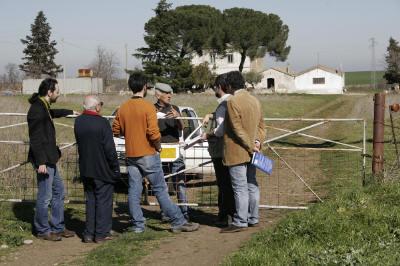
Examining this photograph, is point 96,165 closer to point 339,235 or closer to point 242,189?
point 242,189

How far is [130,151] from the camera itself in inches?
279

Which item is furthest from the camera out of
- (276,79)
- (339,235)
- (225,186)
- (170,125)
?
(276,79)

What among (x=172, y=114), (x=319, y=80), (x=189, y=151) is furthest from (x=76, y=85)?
(x=172, y=114)

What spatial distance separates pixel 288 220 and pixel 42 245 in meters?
2.92

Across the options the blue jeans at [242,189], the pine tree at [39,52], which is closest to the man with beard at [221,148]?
the blue jeans at [242,189]

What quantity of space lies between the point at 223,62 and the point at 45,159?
7883 cm

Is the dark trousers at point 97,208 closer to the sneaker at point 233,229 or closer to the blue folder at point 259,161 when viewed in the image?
the sneaker at point 233,229

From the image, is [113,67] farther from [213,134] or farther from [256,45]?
[213,134]

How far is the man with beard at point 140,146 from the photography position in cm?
699

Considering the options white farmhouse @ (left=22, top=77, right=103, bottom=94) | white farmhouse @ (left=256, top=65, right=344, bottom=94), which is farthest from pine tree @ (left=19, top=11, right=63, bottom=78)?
white farmhouse @ (left=256, top=65, right=344, bottom=94)

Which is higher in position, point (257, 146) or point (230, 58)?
point (230, 58)

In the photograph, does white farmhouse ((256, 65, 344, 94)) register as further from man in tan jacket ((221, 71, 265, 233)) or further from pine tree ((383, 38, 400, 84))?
man in tan jacket ((221, 71, 265, 233))

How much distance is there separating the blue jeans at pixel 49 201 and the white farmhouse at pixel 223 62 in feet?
201

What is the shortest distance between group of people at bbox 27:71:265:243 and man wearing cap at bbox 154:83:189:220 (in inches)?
29.5
